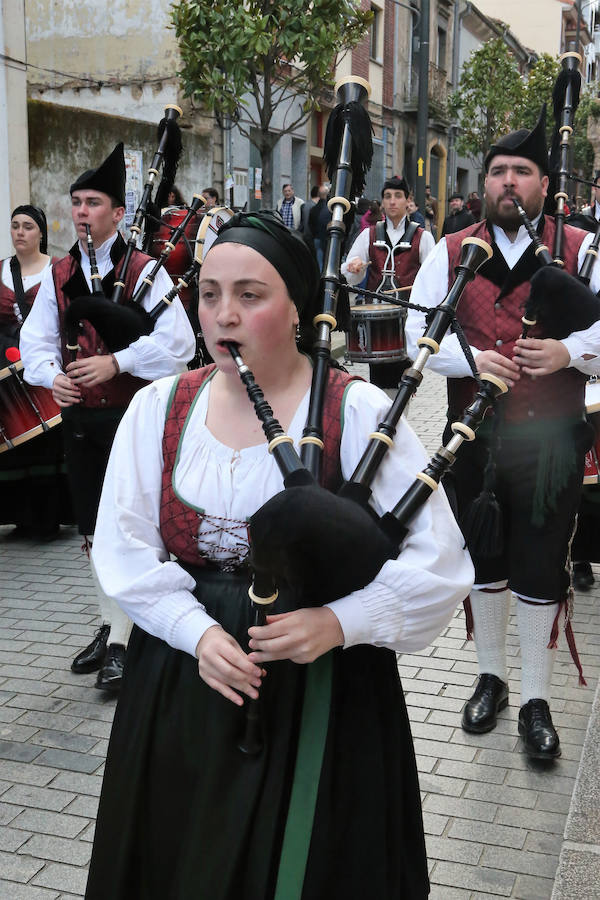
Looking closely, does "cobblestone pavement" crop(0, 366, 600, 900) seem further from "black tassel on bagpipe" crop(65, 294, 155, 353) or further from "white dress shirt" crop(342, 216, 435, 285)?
"white dress shirt" crop(342, 216, 435, 285)

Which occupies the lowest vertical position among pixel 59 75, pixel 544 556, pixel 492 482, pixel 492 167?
pixel 544 556

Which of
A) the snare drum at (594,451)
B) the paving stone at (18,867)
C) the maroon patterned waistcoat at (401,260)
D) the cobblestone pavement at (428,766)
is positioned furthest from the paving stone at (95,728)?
the maroon patterned waistcoat at (401,260)

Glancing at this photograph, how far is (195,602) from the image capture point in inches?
83.1

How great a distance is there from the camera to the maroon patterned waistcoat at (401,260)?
338 inches

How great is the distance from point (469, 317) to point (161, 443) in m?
1.93

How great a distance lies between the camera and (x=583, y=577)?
5.64 meters

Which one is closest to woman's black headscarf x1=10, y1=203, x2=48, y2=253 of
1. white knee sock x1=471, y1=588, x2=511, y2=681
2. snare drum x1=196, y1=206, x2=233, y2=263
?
snare drum x1=196, y1=206, x2=233, y2=263

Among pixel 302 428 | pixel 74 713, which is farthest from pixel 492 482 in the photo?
pixel 74 713

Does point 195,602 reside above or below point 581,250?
below

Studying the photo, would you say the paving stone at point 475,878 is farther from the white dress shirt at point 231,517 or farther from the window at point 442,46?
the window at point 442,46

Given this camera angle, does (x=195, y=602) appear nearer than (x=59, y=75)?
Yes

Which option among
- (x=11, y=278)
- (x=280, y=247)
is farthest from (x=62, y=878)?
(x=11, y=278)

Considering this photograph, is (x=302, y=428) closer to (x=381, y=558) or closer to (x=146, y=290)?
(x=381, y=558)

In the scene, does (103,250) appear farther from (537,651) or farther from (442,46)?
Result: (442,46)
